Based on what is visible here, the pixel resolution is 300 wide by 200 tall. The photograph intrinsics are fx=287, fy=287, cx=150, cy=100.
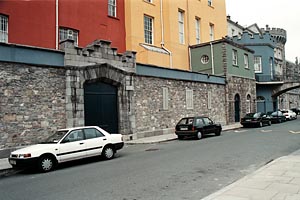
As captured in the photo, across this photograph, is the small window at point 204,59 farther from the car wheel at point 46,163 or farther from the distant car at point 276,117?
the car wheel at point 46,163

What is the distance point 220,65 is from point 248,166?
20742 mm

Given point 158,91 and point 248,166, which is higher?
point 158,91

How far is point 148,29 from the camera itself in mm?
26250

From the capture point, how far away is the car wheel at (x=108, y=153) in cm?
1134

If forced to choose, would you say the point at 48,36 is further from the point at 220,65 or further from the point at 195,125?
the point at 220,65

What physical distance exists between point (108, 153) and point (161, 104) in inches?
371

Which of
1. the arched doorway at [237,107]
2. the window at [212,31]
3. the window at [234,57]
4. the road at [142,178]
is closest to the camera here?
the road at [142,178]

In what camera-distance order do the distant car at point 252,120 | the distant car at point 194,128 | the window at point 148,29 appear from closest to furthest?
the distant car at point 194,128 → the distant car at point 252,120 → the window at point 148,29

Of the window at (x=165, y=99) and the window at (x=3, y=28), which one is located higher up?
the window at (x=3, y=28)

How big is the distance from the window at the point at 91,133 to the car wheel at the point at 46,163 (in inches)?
66.3

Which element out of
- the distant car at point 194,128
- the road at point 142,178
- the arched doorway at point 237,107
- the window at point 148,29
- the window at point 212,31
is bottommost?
the road at point 142,178

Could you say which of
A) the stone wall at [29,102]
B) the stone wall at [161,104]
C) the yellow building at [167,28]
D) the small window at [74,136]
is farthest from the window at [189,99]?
the small window at [74,136]

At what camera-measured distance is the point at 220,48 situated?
92.1 feet

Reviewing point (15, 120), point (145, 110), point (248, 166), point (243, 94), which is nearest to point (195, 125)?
point (145, 110)
